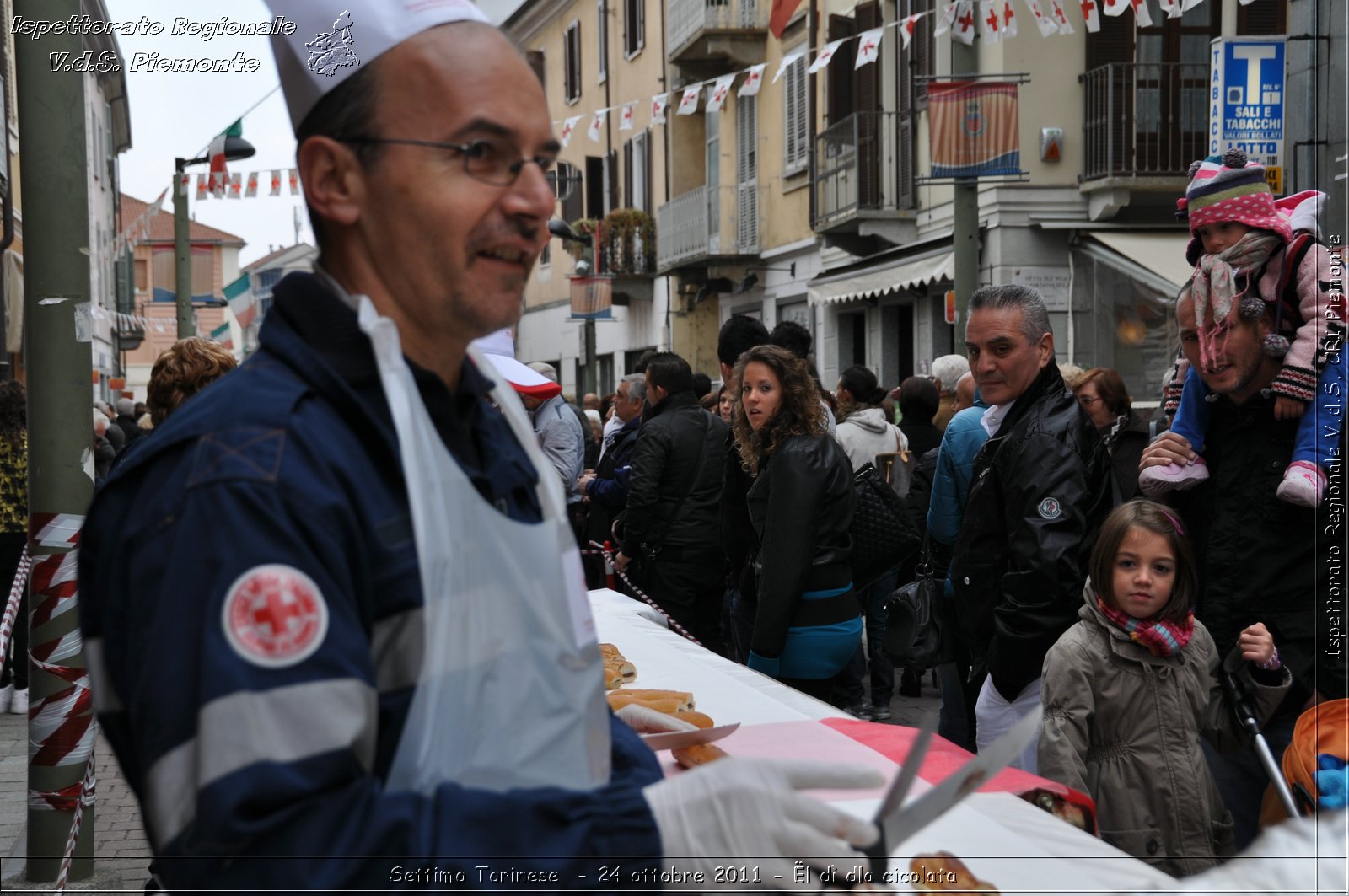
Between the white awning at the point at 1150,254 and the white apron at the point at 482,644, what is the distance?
13152 mm

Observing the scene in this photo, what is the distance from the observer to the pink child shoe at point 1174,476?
11.7 feet

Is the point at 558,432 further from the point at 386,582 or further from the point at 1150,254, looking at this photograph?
the point at 1150,254

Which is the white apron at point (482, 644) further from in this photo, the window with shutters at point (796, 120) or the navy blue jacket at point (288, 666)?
the window with shutters at point (796, 120)

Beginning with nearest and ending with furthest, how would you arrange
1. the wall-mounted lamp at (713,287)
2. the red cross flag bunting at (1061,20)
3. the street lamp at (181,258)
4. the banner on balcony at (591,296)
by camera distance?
the red cross flag bunting at (1061,20), the street lamp at (181,258), the wall-mounted lamp at (713,287), the banner on balcony at (591,296)

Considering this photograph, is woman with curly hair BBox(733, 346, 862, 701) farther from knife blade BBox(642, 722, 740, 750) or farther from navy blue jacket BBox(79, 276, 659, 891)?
navy blue jacket BBox(79, 276, 659, 891)

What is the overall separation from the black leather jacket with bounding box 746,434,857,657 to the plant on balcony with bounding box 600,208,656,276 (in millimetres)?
21847

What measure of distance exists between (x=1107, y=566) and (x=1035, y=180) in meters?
12.6

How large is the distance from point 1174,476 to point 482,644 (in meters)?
2.72

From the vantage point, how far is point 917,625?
4.82 metres

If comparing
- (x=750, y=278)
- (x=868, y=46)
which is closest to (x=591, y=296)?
(x=750, y=278)

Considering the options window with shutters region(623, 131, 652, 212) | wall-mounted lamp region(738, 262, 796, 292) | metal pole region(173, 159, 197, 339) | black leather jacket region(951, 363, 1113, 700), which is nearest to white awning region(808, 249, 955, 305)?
wall-mounted lamp region(738, 262, 796, 292)

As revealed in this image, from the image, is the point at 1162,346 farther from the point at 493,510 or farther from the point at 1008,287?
the point at 493,510

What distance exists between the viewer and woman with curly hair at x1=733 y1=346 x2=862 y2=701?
5023 millimetres

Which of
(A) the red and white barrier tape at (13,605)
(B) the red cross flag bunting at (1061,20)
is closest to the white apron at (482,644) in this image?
(A) the red and white barrier tape at (13,605)
